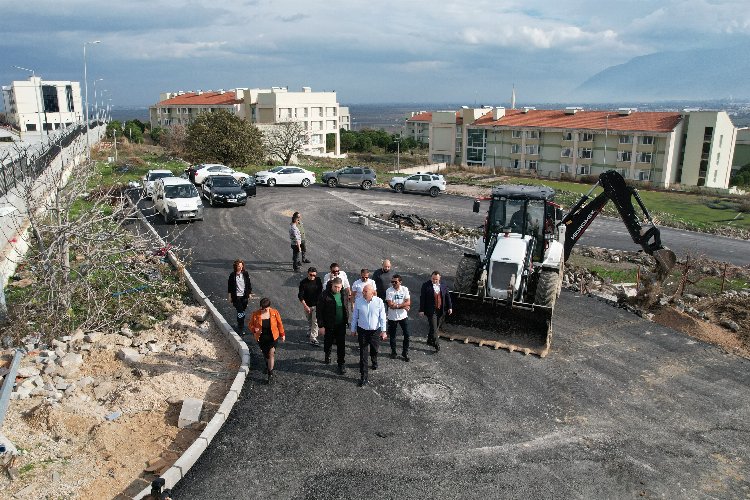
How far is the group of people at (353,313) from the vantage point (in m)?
10.0

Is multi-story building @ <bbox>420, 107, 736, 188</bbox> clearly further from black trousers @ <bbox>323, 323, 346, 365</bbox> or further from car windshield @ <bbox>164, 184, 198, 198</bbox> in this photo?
black trousers @ <bbox>323, 323, 346, 365</bbox>

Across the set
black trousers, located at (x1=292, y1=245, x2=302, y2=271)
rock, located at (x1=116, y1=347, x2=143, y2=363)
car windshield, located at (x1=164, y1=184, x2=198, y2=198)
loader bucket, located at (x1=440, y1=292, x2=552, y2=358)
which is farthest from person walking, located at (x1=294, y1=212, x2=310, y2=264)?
car windshield, located at (x1=164, y1=184, x2=198, y2=198)

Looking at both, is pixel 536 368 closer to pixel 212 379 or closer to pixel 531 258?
pixel 531 258

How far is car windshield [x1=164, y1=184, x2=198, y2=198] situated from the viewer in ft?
79.1

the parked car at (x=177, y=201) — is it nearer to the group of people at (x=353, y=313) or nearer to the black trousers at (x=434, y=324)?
the group of people at (x=353, y=313)

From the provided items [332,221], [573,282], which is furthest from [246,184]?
[573,282]

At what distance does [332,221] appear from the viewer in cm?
2541

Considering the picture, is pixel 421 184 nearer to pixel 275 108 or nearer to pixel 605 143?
pixel 605 143

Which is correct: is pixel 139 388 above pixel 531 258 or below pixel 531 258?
below

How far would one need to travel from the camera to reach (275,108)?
87.2 meters

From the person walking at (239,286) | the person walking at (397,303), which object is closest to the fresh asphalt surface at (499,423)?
the person walking at (397,303)

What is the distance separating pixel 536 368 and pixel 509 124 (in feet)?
232

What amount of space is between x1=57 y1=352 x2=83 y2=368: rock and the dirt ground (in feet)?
0.39

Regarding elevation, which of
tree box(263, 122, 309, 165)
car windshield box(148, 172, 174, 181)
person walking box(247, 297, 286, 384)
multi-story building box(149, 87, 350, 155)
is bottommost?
person walking box(247, 297, 286, 384)
